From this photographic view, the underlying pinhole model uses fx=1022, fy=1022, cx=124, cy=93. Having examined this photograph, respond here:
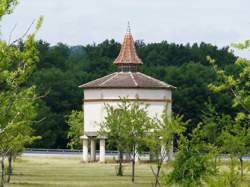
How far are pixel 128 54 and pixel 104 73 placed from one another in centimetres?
3558

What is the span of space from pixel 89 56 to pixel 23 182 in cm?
9341

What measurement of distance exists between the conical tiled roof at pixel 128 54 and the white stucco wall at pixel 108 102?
488 cm

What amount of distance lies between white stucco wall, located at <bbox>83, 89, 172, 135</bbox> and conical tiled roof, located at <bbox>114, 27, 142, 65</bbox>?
16.0 feet

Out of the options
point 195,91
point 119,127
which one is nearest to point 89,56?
point 195,91

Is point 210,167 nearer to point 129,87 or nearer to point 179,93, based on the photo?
point 129,87

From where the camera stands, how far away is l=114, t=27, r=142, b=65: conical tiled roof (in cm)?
9725

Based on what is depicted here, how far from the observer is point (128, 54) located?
9819cm

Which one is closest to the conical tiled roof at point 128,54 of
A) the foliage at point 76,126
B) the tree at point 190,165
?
the foliage at point 76,126

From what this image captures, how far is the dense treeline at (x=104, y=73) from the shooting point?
11712 centimetres

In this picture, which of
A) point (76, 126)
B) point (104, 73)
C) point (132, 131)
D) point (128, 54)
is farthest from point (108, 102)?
point (104, 73)

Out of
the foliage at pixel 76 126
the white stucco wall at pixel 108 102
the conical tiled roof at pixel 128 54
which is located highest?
the conical tiled roof at pixel 128 54

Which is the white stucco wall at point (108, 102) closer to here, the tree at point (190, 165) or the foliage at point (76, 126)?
the foliage at point (76, 126)

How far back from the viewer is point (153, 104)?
302 feet

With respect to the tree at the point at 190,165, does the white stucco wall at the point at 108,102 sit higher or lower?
higher
